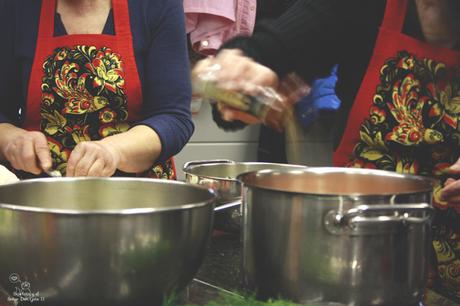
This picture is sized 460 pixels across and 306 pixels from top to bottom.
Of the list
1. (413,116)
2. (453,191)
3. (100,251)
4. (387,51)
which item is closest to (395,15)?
(387,51)

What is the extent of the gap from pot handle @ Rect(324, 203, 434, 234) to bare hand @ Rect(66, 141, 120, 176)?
68 cm

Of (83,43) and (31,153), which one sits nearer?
(31,153)

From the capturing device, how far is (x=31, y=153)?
1253 mm

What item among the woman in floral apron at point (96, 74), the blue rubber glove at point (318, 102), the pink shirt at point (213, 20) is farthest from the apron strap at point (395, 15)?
the pink shirt at point (213, 20)

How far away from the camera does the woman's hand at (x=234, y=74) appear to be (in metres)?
0.88

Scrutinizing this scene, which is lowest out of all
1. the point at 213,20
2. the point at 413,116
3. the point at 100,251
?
the point at 100,251

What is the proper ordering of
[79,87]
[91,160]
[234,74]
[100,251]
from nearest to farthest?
[100,251] → [234,74] → [91,160] → [79,87]

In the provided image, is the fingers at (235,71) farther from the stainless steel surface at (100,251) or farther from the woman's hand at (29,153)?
the woman's hand at (29,153)

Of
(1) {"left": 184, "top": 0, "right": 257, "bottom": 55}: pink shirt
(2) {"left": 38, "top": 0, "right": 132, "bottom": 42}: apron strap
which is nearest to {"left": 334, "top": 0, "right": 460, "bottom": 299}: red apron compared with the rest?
(2) {"left": 38, "top": 0, "right": 132, "bottom": 42}: apron strap

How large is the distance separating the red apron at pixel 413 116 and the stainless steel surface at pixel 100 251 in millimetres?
629

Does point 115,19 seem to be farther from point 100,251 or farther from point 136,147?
point 100,251

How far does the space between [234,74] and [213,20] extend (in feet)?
4.68

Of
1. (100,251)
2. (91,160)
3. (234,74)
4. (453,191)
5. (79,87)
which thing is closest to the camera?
(100,251)

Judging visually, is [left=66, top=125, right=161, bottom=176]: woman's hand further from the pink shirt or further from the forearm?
the pink shirt
